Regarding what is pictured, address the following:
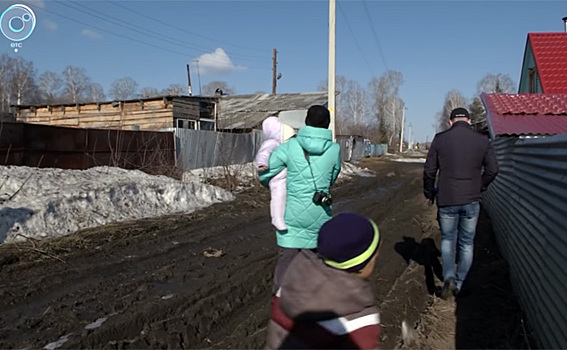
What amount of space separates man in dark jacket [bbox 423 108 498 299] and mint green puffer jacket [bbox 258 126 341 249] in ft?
5.75

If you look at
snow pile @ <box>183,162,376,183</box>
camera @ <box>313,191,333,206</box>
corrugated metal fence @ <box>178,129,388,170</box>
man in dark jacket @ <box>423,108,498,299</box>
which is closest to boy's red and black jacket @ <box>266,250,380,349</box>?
camera @ <box>313,191,333,206</box>

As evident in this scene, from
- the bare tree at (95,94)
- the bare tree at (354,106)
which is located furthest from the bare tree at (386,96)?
the bare tree at (95,94)

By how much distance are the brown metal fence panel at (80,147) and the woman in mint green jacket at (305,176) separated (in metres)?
9.41

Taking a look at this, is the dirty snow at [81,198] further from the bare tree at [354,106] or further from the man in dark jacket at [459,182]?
the bare tree at [354,106]

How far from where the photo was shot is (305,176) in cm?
345

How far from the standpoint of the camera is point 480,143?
181 inches

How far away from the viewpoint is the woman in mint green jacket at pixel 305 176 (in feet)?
11.2

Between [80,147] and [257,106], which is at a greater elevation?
[257,106]

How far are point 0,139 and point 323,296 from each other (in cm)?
1083

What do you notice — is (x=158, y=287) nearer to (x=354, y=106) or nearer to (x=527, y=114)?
(x=527, y=114)

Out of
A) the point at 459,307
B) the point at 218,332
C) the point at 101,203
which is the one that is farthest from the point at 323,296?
the point at 101,203

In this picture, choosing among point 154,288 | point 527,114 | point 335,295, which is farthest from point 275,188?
point 527,114

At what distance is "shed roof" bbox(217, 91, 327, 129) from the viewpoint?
94.7 feet

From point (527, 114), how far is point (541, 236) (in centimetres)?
746
